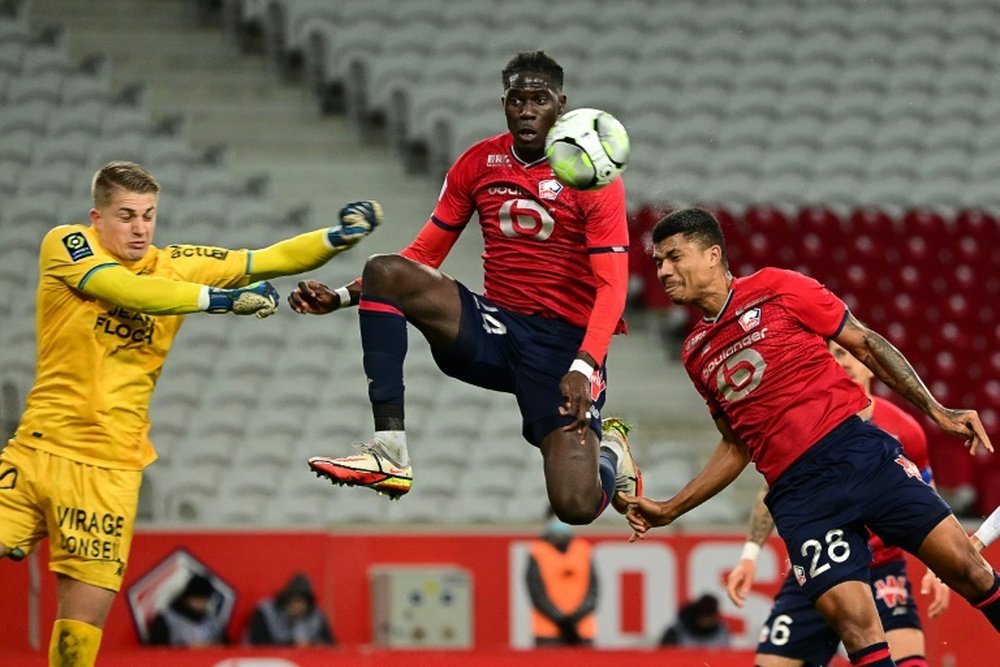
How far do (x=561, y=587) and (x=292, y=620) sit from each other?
1.63 metres

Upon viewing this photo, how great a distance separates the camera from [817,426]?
20.7 ft

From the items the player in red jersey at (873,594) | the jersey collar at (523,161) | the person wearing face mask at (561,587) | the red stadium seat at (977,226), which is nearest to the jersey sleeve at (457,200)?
the jersey collar at (523,161)

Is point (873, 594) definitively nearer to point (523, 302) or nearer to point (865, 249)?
point (523, 302)

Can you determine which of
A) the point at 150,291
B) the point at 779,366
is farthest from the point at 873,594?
the point at 150,291

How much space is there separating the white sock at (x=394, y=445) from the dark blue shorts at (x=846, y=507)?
141 centimetres

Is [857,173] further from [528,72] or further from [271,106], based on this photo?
[528,72]

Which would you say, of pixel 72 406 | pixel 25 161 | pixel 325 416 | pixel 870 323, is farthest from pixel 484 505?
pixel 72 406

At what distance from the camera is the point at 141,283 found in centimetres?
632

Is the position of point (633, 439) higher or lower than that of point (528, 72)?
lower

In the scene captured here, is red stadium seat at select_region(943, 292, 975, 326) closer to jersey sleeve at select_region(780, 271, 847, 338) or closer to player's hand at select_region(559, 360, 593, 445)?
jersey sleeve at select_region(780, 271, 847, 338)

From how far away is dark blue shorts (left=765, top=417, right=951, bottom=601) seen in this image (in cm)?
616

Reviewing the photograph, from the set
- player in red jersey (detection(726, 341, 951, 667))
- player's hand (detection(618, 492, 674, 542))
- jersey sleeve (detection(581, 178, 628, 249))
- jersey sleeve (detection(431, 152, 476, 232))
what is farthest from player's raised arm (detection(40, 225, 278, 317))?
player in red jersey (detection(726, 341, 951, 667))

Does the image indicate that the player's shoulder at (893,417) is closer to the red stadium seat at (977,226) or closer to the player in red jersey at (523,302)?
the player in red jersey at (523,302)

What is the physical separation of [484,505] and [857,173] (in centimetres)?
523
